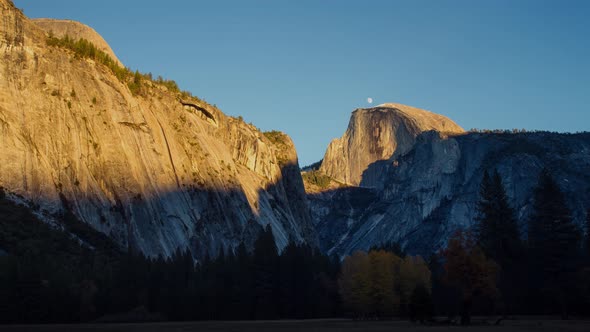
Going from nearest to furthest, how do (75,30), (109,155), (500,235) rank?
1. (500,235)
2. (109,155)
3. (75,30)

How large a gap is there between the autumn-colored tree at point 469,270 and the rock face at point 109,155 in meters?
56.0

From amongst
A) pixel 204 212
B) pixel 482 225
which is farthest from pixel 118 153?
pixel 482 225

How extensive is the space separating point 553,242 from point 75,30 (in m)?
125

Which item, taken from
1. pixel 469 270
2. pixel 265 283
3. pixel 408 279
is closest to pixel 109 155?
pixel 265 283

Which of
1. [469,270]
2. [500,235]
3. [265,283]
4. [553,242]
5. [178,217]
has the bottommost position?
[469,270]

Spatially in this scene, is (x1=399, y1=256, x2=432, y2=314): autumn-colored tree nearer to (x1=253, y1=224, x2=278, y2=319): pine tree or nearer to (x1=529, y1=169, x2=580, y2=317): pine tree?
(x1=529, y1=169, x2=580, y2=317): pine tree

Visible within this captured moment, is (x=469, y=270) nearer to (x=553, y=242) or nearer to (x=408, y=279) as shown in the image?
(x=553, y=242)

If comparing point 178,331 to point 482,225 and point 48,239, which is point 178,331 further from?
point 482,225

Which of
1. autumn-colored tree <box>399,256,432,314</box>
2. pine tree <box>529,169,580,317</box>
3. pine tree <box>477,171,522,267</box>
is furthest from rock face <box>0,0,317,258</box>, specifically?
pine tree <box>529,169,580,317</box>

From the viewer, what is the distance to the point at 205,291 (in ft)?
299

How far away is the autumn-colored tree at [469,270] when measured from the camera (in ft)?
230

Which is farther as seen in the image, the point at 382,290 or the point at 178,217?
the point at 178,217

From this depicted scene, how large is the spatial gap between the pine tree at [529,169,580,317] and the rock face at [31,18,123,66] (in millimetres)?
110959

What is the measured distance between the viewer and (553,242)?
81.1 metres
